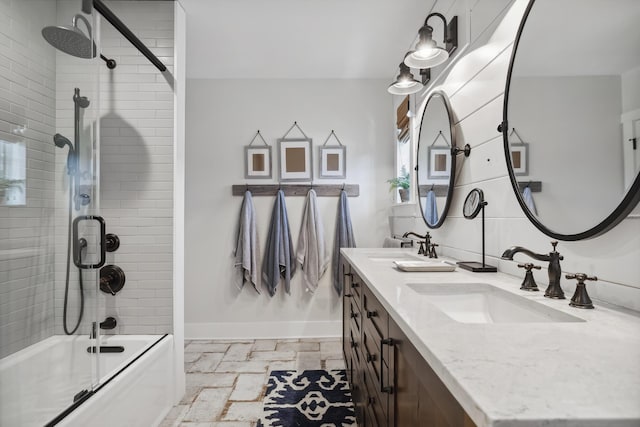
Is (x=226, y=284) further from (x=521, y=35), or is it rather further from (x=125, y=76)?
(x=521, y=35)

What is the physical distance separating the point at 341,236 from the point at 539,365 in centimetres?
260

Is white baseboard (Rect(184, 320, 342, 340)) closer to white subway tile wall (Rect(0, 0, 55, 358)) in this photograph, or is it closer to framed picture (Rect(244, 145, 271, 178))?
framed picture (Rect(244, 145, 271, 178))

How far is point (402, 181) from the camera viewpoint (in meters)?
2.87

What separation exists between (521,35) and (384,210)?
217 centimetres

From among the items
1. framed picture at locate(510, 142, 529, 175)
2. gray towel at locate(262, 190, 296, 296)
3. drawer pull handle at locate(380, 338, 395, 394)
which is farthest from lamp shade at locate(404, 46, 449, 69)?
gray towel at locate(262, 190, 296, 296)

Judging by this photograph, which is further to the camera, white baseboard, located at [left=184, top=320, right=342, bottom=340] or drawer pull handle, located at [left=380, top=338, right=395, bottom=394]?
white baseboard, located at [left=184, top=320, right=342, bottom=340]

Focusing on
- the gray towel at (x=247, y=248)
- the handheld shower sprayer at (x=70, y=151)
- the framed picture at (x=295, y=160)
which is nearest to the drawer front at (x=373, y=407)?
the handheld shower sprayer at (x=70, y=151)

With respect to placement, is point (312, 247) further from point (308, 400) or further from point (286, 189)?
point (308, 400)

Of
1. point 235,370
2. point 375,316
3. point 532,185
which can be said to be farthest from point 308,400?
point 532,185

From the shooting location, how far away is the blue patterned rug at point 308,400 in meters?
1.83

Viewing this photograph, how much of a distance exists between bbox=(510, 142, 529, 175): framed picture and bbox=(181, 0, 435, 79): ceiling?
1419 mm

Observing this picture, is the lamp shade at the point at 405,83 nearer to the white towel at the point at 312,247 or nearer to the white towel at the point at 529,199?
the white towel at the point at 529,199

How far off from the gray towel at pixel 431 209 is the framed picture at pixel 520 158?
33.3 inches

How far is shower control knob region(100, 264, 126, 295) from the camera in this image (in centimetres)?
210
